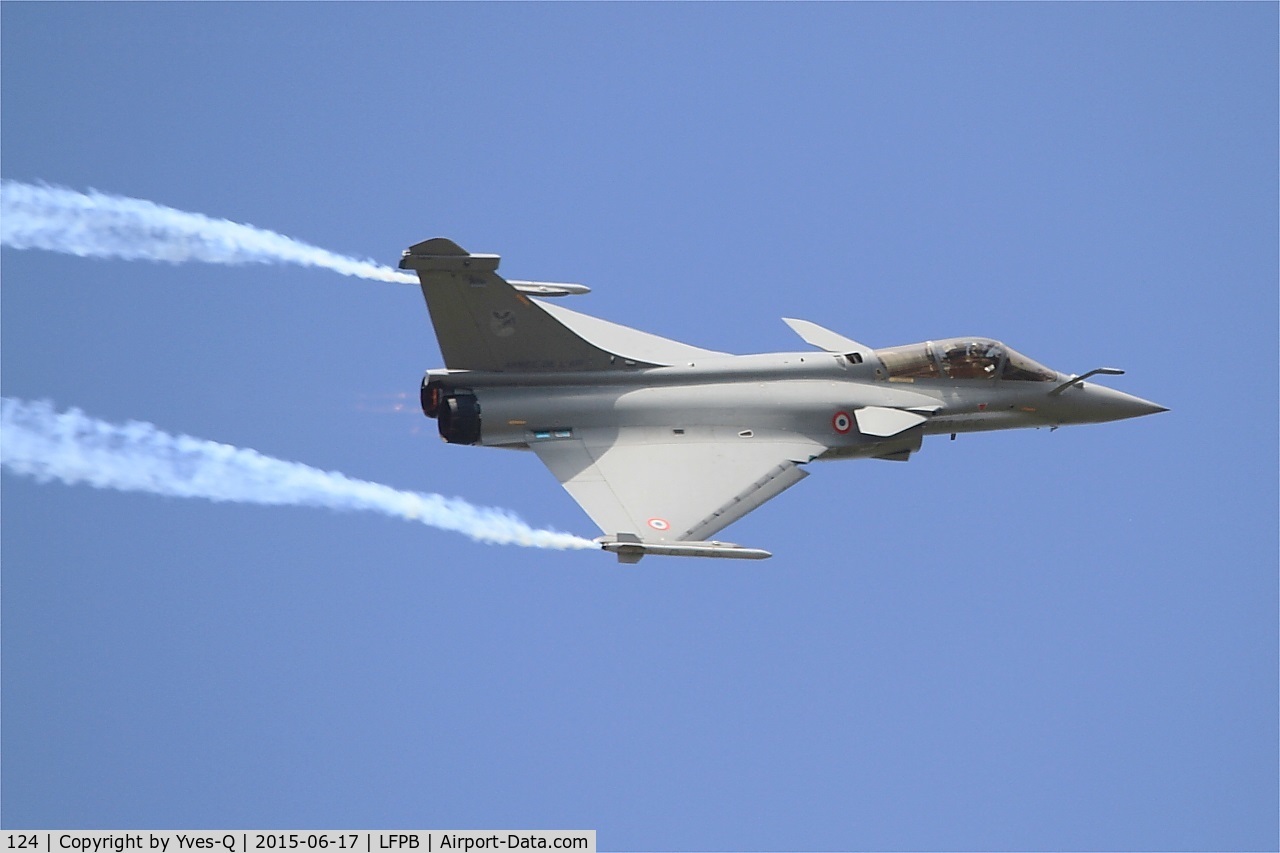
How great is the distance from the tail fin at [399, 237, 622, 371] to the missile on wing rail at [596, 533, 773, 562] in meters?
4.29

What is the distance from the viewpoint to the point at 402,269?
3859cm

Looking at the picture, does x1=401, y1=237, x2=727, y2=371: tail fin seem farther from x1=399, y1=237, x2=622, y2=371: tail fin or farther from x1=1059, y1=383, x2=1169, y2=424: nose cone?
x1=1059, y1=383, x2=1169, y2=424: nose cone

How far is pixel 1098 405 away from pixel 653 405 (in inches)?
290

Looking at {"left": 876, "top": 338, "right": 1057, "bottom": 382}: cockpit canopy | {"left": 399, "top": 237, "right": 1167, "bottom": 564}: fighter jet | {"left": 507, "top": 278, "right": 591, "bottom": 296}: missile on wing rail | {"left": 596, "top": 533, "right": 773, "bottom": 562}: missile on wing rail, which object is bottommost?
{"left": 596, "top": 533, "right": 773, "bottom": 562}: missile on wing rail

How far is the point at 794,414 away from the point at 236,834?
995cm

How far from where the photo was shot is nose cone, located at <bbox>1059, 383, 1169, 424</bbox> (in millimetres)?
41438

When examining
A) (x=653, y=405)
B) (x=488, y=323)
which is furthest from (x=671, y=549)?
(x=488, y=323)

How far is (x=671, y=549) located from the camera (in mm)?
35594

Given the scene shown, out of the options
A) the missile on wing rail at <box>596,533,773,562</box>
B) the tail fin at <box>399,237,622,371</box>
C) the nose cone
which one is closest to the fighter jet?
the tail fin at <box>399,237,622,371</box>

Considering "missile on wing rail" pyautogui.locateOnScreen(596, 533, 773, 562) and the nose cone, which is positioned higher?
the nose cone

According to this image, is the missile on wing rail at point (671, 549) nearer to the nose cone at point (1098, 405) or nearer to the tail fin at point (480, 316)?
the tail fin at point (480, 316)

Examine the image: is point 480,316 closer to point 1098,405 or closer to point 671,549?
point 671,549

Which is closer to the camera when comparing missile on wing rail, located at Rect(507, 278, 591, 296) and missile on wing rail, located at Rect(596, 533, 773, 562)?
missile on wing rail, located at Rect(596, 533, 773, 562)

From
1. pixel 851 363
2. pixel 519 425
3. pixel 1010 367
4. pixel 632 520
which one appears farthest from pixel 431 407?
pixel 1010 367
